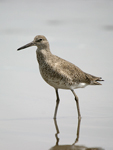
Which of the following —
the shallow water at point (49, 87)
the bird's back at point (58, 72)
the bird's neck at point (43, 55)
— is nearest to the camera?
the shallow water at point (49, 87)

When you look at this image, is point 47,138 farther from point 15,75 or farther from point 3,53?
point 3,53

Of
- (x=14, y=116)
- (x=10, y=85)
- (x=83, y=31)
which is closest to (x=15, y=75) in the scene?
(x=10, y=85)

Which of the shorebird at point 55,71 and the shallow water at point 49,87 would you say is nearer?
the shallow water at point 49,87

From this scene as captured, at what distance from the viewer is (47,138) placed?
6895 millimetres

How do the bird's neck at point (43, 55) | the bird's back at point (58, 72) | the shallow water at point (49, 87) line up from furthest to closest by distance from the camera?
the bird's neck at point (43, 55), the bird's back at point (58, 72), the shallow water at point (49, 87)

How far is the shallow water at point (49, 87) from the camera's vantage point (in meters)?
7.03

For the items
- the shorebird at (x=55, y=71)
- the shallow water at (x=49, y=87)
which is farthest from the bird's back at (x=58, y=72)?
the shallow water at (x=49, y=87)

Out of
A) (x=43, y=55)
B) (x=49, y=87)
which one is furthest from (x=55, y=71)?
(x=49, y=87)

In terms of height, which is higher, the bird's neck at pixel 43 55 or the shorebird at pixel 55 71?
the bird's neck at pixel 43 55

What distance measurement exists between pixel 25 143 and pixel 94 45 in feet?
26.0

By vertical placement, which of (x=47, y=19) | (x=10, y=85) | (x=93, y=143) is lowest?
(x=93, y=143)

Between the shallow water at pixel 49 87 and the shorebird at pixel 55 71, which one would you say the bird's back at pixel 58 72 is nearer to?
the shorebird at pixel 55 71

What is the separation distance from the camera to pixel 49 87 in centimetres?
1031

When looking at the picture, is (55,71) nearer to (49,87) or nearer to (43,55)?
(43,55)
